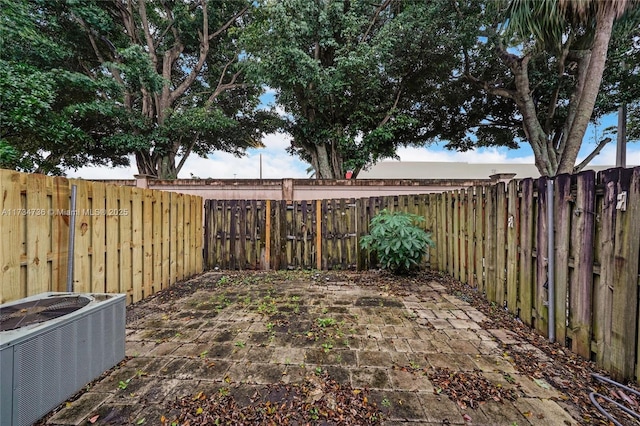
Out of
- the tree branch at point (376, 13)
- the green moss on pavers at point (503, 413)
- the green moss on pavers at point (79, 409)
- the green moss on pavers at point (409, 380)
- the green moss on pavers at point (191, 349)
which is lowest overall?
the green moss on pavers at point (191, 349)

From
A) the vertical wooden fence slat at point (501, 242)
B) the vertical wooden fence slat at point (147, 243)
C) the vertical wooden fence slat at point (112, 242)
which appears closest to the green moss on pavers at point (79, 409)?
the vertical wooden fence slat at point (112, 242)

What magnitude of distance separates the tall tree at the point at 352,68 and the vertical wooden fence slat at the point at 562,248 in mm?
6151

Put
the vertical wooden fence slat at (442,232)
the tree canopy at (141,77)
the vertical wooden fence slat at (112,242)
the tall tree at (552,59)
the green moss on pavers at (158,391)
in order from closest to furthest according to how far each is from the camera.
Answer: the green moss on pavers at (158,391)
the vertical wooden fence slat at (112,242)
the tall tree at (552,59)
the vertical wooden fence slat at (442,232)
the tree canopy at (141,77)

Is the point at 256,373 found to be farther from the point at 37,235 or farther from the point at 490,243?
the point at 490,243

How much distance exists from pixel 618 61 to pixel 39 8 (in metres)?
17.4

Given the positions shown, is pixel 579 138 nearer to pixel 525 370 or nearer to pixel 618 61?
pixel 618 61

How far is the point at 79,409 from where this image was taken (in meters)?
1.47

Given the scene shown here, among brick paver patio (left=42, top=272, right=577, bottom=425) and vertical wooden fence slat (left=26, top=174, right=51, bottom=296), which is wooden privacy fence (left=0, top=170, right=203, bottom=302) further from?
brick paver patio (left=42, top=272, right=577, bottom=425)

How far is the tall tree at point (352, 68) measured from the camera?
6.82 meters

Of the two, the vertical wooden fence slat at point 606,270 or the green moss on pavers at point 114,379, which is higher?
the vertical wooden fence slat at point 606,270

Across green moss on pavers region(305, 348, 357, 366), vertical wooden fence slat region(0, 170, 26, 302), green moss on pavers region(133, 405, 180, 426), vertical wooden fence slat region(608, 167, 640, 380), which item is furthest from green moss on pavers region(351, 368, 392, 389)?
vertical wooden fence slat region(0, 170, 26, 302)

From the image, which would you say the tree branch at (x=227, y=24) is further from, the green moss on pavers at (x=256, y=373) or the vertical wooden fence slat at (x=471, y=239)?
the green moss on pavers at (x=256, y=373)

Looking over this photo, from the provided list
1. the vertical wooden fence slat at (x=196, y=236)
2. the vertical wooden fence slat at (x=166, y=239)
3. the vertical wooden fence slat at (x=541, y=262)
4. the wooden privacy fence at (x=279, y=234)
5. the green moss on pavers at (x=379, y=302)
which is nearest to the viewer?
the vertical wooden fence slat at (x=541, y=262)

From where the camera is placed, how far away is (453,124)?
33.9 feet
